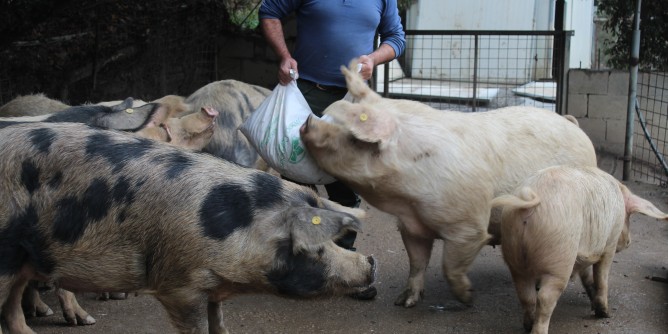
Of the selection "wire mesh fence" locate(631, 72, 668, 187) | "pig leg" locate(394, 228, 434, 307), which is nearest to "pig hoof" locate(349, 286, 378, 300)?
"pig leg" locate(394, 228, 434, 307)

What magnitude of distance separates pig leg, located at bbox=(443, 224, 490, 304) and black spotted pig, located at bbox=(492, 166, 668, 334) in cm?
15

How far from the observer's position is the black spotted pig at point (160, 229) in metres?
3.59

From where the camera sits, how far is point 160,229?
3.62m

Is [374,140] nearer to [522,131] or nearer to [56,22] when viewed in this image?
[522,131]

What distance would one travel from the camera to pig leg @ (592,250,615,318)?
4.87 meters

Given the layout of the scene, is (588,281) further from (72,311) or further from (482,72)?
(482,72)

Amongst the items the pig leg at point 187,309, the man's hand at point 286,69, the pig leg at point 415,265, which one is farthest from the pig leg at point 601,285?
the pig leg at point 187,309

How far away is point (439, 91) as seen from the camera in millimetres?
11352

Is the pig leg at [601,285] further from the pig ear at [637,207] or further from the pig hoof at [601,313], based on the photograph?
the pig ear at [637,207]

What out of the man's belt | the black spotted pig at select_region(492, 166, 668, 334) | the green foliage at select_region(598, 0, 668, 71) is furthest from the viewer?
the green foliage at select_region(598, 0, 668, 71)

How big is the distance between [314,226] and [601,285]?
216cm

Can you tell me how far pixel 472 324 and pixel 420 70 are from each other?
25.8ft

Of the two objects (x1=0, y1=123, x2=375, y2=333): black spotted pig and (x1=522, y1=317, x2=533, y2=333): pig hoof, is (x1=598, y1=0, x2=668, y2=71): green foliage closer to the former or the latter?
(x1=522, y1=317, x2=533, y2=333): pig hoof

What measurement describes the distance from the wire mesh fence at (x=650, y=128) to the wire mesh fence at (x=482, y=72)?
985 mm
